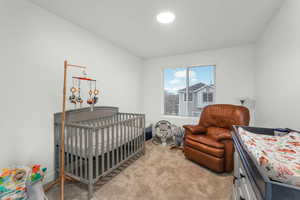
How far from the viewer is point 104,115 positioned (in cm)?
254

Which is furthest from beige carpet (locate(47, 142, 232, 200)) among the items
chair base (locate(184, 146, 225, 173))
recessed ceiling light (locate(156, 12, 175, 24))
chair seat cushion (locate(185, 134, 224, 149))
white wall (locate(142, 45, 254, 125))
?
recessed ceiling light (locate(156, 12, 175, 24))

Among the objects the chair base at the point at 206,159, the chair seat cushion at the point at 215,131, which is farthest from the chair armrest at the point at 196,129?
the chair base at the point at 206,159

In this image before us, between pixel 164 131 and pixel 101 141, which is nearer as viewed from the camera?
pixel 101 141

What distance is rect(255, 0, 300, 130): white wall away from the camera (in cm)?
131

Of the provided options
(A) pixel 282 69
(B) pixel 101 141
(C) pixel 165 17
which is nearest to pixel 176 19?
(C) pixel 165 17

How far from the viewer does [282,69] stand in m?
1.58

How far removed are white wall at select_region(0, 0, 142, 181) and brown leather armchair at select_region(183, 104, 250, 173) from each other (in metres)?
2.26

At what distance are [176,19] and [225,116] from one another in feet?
6.34

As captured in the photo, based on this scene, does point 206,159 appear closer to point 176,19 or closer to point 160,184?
point 160,184

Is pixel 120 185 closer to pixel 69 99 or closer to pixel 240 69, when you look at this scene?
pixel 69 99

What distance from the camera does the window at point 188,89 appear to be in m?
3.28

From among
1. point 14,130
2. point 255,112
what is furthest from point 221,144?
Answer: point 14,130

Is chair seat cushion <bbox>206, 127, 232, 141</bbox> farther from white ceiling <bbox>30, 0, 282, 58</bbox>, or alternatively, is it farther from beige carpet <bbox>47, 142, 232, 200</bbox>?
white ceiling <bbox>30, 0, 282, 58</bbox>

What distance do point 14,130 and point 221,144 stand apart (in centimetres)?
279
